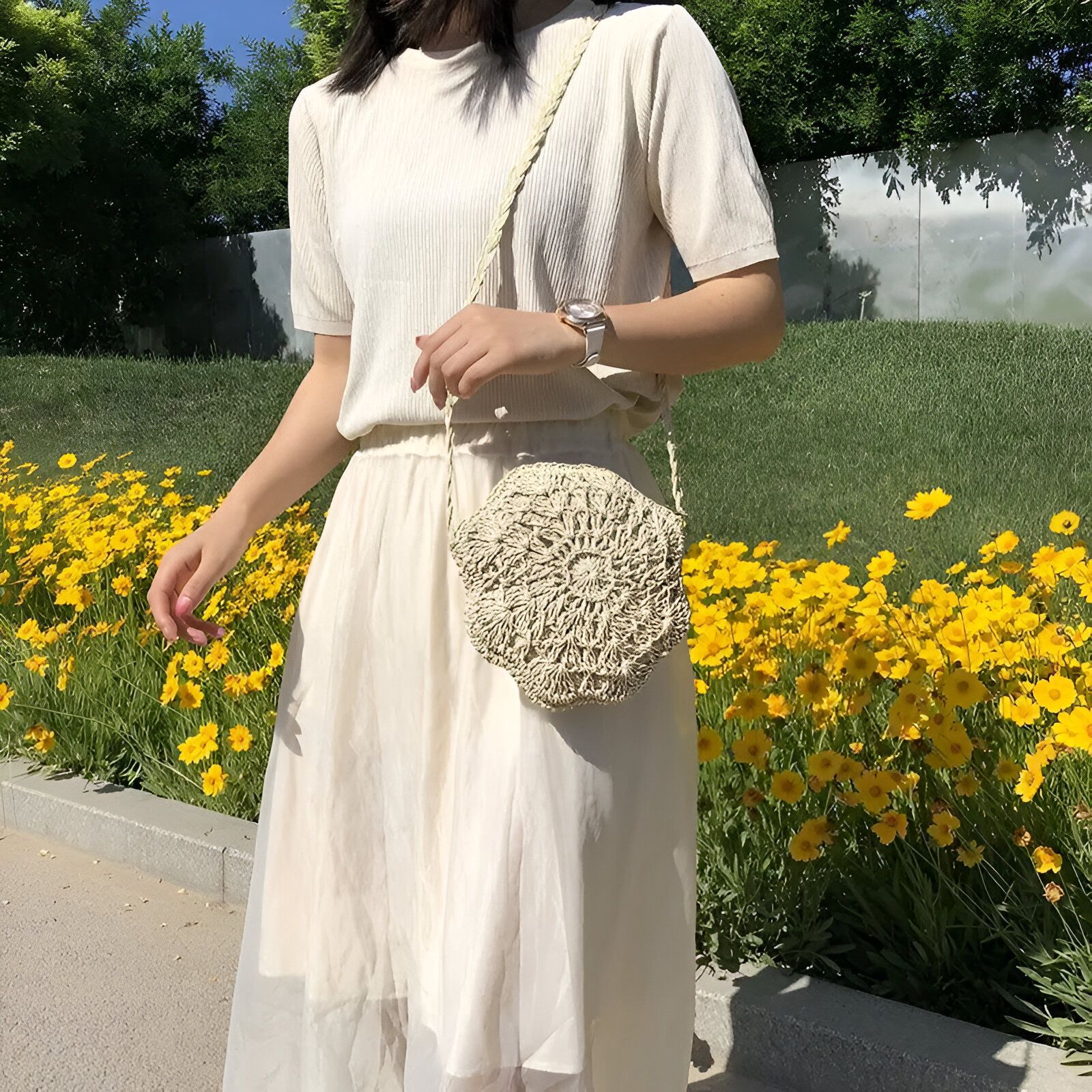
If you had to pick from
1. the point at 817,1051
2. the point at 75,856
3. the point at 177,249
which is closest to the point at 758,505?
the point at 75,856

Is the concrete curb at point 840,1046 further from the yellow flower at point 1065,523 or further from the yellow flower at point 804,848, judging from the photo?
the yellow flower at point 1065,523

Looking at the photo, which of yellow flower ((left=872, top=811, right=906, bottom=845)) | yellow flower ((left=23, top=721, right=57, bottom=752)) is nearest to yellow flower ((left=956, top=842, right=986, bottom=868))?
→ yellow flower ((left=872, top=811, right=906, bottom=845))

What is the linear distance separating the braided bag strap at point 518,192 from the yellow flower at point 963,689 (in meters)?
1.22

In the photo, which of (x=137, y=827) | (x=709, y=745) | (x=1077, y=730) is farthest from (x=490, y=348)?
(x=137, y=827)

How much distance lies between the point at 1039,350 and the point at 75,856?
871 cm

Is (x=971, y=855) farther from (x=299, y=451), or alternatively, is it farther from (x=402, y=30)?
(x=402, y=30)

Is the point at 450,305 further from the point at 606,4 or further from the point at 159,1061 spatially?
the point at 159,1061

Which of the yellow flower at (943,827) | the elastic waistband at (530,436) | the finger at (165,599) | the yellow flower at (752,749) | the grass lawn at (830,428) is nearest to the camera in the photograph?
the elastic waistband at (530,436)

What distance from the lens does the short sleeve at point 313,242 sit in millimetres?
1632

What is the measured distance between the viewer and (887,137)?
613 inches

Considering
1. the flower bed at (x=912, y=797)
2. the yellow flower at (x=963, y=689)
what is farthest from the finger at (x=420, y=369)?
the yellow flower at (x=963, y=689)

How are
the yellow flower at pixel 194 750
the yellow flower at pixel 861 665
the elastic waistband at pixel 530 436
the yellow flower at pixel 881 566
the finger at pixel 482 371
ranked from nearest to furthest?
1. the finger at pixel 482 371
2. the elastic waistband at pixel 530 436
3. the yellow flower at pixel 861 665
4. the yellow flower at pixel 881 566
5. the yellow flower at pixel 194 750

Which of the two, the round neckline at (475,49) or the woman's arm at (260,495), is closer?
the round neckline at (475,49)

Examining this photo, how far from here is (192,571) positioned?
1632 millimetres
